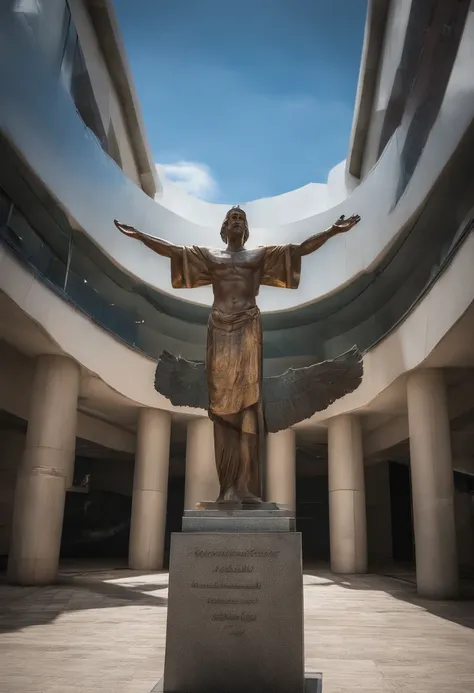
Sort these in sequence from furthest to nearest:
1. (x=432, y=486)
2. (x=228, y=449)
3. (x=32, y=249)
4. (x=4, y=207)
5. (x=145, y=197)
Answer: (x=145, y=197)
(x=32, y=249)
(x=432, y=486)
(x=4, y=207)
(x=228, y=449)

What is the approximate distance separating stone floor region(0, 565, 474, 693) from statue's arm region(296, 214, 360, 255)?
335cm

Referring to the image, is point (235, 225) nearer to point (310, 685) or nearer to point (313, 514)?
point (310, 685)

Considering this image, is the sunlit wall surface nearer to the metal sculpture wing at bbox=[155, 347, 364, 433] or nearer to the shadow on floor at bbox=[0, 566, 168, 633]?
the metal sculpture wing at bbox=[155, 347, 364, 433]

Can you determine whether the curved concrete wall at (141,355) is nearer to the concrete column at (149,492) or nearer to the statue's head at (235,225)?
the concrete column at (149,492)

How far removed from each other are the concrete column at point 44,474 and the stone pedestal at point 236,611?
793 centimetres

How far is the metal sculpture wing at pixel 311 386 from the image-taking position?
5098mm

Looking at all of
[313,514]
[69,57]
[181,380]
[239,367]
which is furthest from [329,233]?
[313,514]

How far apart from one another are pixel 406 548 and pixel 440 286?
14.2m

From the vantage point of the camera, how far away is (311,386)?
512cm

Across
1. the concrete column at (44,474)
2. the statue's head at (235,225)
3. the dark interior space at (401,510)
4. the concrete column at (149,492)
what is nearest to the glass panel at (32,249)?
A: the concrete column at (44,474)

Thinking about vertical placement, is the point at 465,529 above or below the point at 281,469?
below

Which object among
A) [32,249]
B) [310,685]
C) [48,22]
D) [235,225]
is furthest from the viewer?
[48,22]

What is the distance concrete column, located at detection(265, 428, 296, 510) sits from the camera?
15.9m

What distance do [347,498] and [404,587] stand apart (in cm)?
342
